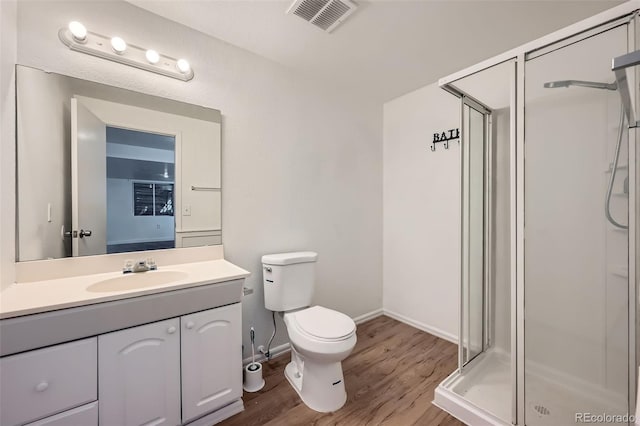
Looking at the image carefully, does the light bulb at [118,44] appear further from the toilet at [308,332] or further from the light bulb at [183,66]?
the toilet at [308,332]

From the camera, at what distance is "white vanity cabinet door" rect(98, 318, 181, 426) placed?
1.12 meters

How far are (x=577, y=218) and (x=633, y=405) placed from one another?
31.6 inches

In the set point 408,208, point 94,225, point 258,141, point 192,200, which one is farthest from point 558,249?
point 94,225

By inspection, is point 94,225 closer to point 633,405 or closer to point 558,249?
point 558,249

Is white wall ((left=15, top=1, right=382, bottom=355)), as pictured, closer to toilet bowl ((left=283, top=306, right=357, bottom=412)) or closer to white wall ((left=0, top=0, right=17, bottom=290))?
white wall ((left=0, top=0, right=17, bottom=290))

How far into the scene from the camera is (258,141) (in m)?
2.02

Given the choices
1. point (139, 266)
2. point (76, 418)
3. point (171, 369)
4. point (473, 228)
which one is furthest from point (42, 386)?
point (473, 228)

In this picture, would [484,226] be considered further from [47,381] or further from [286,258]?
[47,381]

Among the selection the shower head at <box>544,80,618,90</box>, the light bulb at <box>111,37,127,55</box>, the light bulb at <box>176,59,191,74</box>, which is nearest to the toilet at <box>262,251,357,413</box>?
the light bulb at <box>176,59,191,74</box>

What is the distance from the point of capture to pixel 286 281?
190 cm

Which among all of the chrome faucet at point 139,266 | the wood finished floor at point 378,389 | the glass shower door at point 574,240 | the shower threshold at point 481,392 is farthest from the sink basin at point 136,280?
the glass shower door at point 574,240

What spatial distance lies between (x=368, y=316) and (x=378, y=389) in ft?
3.44

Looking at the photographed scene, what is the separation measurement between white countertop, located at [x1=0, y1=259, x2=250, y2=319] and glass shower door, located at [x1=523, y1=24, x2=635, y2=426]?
62.2 inches

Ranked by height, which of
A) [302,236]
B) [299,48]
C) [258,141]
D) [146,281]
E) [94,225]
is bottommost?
[146,281]
